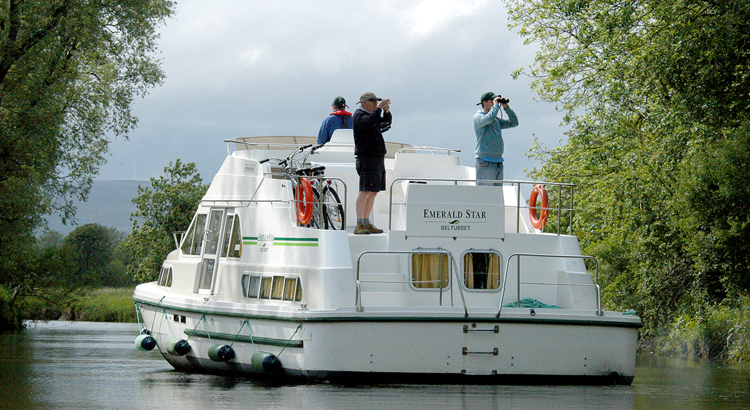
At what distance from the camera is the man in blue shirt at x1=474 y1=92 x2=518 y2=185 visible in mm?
13500

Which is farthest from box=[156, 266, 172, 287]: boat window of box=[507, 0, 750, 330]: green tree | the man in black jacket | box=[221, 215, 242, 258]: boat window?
box=[507, 0, 750, 330]: green tree

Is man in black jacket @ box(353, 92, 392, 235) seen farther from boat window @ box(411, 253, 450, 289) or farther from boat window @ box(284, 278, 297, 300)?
boat window @ box(284, 278, 297, 300)

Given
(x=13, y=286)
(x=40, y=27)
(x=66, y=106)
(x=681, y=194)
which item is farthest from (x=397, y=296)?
(x=13, y=286)

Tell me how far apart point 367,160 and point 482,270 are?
6.57ft

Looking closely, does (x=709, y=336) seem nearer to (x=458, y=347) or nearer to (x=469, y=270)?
(x=469, y=270)

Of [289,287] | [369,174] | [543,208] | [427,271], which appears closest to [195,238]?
[289,287]

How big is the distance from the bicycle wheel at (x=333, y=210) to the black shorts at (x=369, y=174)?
583 millimetres

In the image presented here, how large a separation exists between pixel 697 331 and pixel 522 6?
1146 centimetres

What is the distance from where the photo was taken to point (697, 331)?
1992 centimetres

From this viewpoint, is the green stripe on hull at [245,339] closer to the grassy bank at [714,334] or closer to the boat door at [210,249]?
the boat door at [210,249]

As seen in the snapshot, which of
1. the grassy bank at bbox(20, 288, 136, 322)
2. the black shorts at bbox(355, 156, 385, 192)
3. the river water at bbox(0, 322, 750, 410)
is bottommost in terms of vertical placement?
the grassy bank at bbox(20, 288, 136, 322)

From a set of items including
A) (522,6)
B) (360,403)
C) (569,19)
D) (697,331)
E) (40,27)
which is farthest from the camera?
(522,6)

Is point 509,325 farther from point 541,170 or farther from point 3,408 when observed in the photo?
point 541,170

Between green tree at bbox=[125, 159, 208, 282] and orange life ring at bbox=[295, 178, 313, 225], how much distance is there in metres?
38.9
